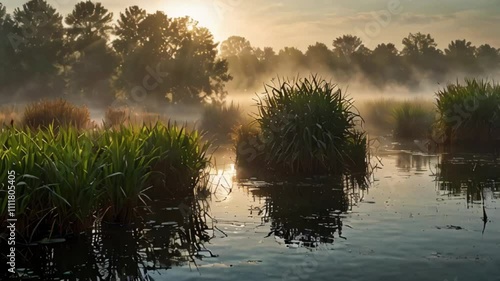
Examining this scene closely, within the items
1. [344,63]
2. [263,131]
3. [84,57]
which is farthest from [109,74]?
[263,131]

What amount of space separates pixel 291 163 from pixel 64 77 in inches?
2620

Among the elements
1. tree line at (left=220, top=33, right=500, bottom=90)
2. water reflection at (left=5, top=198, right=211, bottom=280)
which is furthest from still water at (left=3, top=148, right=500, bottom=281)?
tree line at (left=220, top=33, right=500, bottom=90)

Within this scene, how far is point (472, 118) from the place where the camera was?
2475 centimetres

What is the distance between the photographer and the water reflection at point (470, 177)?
557 inches

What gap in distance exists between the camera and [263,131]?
709 inches

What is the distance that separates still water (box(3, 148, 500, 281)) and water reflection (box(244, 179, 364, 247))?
0.02 metres

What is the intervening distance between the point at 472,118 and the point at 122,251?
18.5 metres

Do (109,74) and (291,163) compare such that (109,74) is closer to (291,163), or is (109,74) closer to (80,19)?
(80,19)

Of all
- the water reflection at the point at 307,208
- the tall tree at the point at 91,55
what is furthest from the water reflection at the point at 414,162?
the tall tree at the point at 91,55

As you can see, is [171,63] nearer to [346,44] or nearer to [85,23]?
[85,23]

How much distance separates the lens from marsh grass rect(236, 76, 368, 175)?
16.8m

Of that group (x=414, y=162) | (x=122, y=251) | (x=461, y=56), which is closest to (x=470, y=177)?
(x=414, y=162)

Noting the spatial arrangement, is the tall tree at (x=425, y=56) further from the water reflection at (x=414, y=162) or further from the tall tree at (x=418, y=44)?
the water reflection at (x=414, y=162)

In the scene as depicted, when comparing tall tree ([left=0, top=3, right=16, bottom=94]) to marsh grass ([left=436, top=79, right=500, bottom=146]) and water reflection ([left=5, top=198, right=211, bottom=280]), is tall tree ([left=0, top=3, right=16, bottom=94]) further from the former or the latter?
water reflection ([left=5, top=198, right=211, bottom=280])
